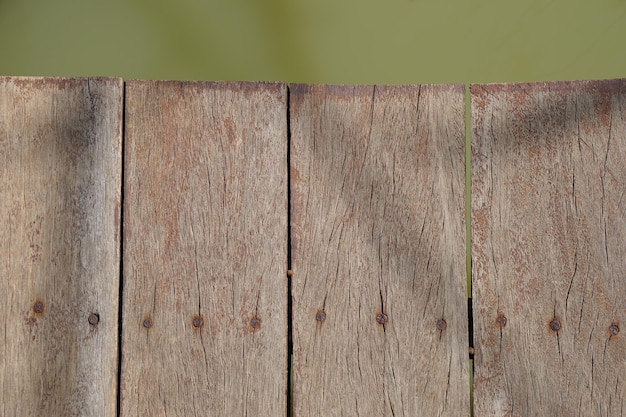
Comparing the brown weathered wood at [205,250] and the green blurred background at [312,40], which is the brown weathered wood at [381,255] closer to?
the brown weathered wood at [205,250]

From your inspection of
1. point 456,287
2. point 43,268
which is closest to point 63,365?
point 43,268

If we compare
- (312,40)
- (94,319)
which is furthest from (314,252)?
(312,40)

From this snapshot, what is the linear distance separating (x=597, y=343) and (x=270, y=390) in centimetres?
70

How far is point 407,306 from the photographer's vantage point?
1524mm

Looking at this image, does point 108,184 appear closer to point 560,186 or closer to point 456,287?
point 456,287

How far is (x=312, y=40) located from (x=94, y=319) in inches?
39.6

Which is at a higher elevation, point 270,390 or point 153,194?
point 153,194

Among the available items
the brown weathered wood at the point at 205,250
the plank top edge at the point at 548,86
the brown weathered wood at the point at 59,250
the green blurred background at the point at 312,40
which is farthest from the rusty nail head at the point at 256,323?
the green blurred background at the point at 312,40

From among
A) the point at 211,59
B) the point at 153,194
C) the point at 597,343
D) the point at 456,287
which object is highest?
the point at 211,59

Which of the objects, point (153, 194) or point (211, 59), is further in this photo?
point (211, 59)

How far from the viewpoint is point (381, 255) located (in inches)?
60.2

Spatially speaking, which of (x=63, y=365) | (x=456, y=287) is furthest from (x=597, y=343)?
(x=63, y=365)

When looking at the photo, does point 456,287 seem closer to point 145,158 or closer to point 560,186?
point 560,186

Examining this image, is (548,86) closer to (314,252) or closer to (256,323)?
(314,252)
